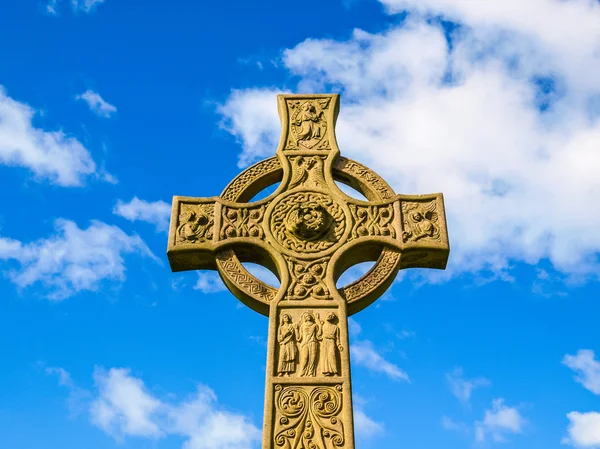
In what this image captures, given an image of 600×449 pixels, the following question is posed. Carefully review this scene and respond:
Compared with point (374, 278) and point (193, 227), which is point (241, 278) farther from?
point (374, 278)

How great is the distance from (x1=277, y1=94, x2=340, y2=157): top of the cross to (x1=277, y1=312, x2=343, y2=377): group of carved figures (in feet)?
6.65

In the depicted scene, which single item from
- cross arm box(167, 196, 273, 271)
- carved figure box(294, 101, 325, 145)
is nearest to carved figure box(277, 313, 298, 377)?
cross arm box(167, 196, 273, 271)

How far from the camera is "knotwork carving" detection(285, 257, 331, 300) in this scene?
248 inches

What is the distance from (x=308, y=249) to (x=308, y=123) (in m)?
1.74

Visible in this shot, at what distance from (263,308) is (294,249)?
2.15ft

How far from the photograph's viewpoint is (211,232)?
683cm

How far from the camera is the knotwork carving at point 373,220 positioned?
6.77 m

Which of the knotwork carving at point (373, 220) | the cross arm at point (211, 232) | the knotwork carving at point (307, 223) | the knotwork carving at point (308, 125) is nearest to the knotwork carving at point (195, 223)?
the cross arm at point (211, 232)

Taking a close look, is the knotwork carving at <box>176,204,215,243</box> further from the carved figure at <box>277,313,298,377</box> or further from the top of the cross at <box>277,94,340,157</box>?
the carved figure at <box>277,313,298,377</box>

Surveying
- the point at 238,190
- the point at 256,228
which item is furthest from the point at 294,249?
the point at 238,190

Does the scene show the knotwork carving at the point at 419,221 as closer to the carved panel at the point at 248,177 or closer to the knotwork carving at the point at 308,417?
the carved panel at the point at 248,177

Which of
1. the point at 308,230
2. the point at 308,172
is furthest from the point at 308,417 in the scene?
the point at 308,172

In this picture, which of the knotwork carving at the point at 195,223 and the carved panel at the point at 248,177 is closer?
the knotwork carving at the point at 195,223

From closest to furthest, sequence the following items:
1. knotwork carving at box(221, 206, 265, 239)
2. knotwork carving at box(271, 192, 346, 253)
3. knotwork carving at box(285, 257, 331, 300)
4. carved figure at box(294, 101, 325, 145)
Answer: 1. knotwork carving at box(285, 257, 331, 300)
2. knotwork carving at box(271, 192, 346, 253)
3. knotwork carving at box(221, 206, 265, 239)
4. carved figure at box(294, 101, 325, 145)
